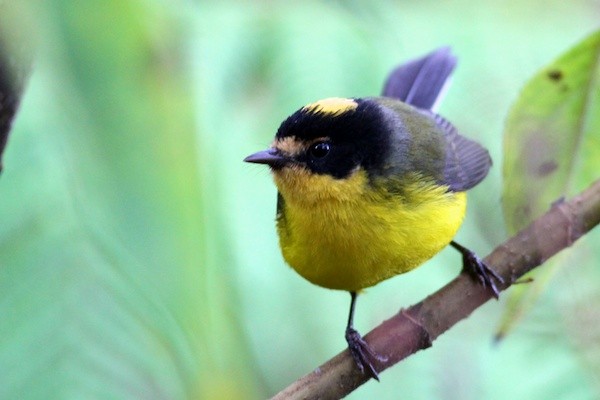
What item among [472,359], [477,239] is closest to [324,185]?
[477,239]

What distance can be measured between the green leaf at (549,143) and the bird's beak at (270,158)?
47 centimetres

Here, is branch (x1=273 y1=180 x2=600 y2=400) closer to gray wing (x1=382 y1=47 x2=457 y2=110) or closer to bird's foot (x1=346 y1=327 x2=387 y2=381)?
bird's foot (x1=346 y1=327 x2=387 y2=381)

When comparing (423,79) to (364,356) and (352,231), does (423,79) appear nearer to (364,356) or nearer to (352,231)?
(352,231)

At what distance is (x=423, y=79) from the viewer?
2.37 m

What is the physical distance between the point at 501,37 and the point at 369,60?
0.32 meters

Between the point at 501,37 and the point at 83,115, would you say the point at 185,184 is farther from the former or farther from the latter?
the point at 501,37

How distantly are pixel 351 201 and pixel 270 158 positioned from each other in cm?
20

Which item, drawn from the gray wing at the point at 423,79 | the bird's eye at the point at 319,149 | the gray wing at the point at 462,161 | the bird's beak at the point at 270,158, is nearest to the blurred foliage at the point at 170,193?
the bird's beak at the point at 270,158

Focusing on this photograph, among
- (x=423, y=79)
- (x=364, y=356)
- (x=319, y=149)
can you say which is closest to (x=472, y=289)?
(x=364, y=356)

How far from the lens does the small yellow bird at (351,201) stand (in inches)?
63.1

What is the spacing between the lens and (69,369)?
921 mm

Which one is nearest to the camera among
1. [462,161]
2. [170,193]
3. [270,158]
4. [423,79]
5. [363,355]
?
[170,193]

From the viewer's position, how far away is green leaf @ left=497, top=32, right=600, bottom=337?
134 centimetres

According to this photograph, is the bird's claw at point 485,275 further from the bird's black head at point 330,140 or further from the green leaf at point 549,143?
the bird's black head at point 330,140
